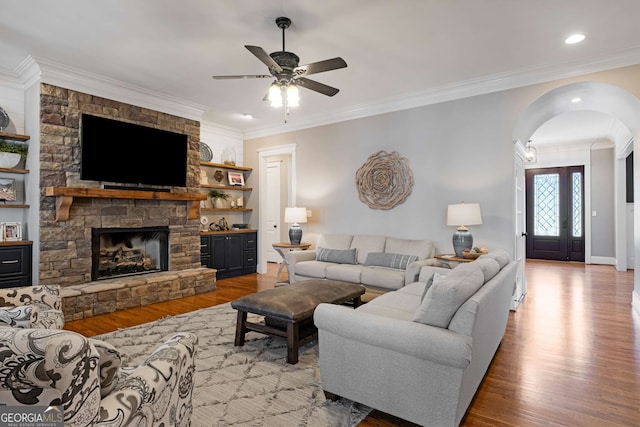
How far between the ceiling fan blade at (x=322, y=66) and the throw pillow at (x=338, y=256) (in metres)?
2.83

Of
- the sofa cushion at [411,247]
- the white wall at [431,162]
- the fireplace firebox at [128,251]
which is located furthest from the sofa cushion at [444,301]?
the fireplace firebox at [128,251]

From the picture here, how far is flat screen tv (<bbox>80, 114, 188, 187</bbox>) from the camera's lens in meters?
4.38

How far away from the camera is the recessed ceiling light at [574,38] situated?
3310mm

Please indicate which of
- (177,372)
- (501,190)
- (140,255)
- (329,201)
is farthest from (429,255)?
(140,255)

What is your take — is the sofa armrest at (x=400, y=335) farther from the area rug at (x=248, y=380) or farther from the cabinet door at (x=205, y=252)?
the cabinet door at (x=205, y=252)

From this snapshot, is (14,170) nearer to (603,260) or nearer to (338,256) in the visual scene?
(338,256)

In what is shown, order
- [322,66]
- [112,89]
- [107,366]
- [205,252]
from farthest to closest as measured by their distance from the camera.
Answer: [205,252] → [112,89] → [322,66] → [107,366]

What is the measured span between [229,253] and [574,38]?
5804 millimetres

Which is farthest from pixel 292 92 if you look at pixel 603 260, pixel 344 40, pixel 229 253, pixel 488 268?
A: pixel 603 260

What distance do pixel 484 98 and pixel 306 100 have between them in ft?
8.17

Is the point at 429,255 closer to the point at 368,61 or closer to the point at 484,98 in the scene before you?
the point at 484,98

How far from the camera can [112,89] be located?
15.0 feet

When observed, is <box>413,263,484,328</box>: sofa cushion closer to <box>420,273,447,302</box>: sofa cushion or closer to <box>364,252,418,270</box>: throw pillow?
<box>420,273,447,302</box>: sofa cushion

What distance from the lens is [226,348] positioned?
3.13 meters
